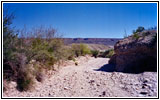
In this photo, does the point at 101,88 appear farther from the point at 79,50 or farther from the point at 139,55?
the point at 79,50

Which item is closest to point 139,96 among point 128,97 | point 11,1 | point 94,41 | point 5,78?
point 128,97

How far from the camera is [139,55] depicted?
872 centimetres

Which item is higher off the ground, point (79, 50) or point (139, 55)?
point (79, 50)

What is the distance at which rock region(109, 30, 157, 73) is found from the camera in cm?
A: 819

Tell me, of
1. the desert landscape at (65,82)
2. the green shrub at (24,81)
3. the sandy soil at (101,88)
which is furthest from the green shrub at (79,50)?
the green shrub at (24,81)

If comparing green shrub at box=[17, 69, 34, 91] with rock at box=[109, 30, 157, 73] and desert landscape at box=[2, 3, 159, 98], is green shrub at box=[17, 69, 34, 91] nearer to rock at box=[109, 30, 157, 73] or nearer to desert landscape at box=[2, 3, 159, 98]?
desert landscape at box=[2, 3, 159, 98]

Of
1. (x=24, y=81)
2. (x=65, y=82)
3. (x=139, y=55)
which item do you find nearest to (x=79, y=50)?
(x=139, y=55)

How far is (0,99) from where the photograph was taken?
4656mm

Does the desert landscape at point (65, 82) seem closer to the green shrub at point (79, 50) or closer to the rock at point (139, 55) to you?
the rock at point (139, 55)

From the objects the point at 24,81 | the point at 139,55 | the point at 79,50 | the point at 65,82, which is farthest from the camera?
the point at 79,50

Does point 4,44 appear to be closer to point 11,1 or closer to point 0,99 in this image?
point 11,1

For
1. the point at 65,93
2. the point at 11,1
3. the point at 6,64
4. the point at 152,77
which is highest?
the point at 11,1

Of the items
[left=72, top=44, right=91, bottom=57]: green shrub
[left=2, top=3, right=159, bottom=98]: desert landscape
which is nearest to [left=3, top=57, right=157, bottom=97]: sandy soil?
[left=2, top=3, right=159, bottom=98]: desert landscape

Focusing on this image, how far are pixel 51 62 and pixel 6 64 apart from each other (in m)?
3.44
